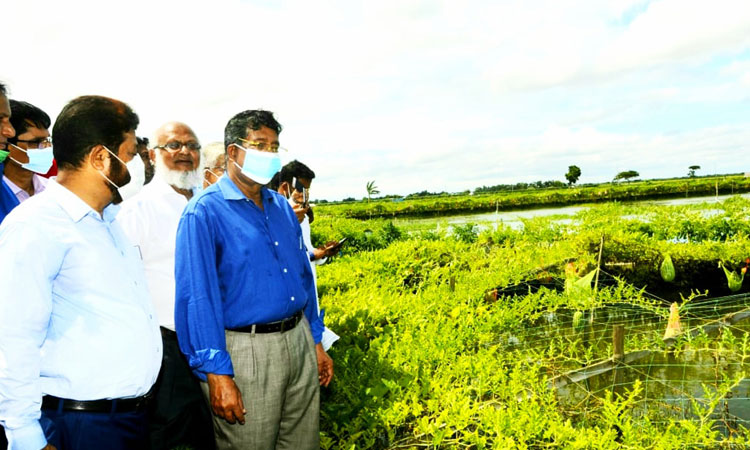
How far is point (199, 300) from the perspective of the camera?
1.91 meters

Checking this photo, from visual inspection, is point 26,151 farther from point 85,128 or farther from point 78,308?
point 78,308

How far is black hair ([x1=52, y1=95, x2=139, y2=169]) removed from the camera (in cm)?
165

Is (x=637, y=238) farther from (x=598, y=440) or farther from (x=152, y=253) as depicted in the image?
(x=152, y=253)

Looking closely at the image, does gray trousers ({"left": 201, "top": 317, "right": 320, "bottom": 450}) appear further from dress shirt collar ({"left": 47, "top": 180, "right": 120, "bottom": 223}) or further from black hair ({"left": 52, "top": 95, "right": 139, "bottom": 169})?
black hair ({"left": 52, "top": 95, "right": 139, "bottom": 169})

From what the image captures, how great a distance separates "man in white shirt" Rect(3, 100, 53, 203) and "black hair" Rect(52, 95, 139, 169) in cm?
116

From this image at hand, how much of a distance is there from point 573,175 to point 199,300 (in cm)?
8331

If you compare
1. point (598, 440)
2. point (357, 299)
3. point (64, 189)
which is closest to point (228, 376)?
point (64, 189)

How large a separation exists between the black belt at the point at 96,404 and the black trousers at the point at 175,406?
1.97 ft

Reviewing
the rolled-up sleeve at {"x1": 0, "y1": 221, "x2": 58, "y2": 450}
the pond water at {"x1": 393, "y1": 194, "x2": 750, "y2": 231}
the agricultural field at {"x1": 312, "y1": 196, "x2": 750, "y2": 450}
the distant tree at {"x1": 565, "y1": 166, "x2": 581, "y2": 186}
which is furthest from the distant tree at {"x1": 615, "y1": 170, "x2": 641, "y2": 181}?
the rolled-up sleeve at {"x1": 0, "y1": 221, "x2": 58, "y2": 450}

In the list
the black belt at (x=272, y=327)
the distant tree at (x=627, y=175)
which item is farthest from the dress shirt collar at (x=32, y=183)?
the distant tree at (x=627, y=175)

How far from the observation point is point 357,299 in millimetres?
4441

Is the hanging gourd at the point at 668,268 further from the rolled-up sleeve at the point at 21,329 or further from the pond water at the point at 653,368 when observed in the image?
the rolled-up sleeve at the point at 21,329

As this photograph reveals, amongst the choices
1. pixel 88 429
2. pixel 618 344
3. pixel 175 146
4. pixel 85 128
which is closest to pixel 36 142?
pixel 175 146

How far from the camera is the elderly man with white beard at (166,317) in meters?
2.34
